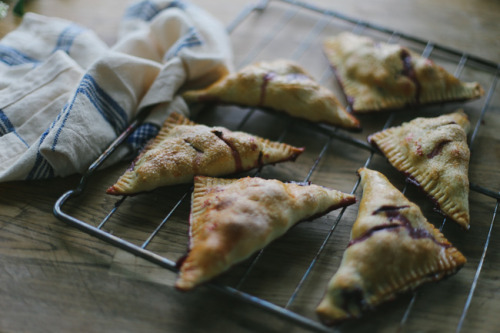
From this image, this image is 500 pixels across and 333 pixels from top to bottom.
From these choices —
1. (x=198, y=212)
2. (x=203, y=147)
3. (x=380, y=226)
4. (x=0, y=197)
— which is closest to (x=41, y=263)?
(x=0, y=197)

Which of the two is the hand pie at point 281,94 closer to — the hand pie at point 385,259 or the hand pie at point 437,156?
the hand pie at point 437,156

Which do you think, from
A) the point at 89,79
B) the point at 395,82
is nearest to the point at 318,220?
the point at 395,82

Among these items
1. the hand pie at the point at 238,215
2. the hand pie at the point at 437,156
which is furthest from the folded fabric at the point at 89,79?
the hand pie at the point at 437,156

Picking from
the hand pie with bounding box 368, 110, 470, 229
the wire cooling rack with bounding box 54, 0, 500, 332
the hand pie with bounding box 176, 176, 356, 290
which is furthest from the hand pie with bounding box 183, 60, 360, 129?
the hand pie with bounding box 176, 176, 356, 290

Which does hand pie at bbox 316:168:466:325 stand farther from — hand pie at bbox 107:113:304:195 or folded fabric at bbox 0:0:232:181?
folded fabric at bbox 0:0:232:181

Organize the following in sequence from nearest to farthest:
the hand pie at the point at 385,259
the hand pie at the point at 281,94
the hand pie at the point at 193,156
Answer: the hand pie at the point at 385,259, the hand pie at the point at 193,156, the hand pie at the point at 281,94
